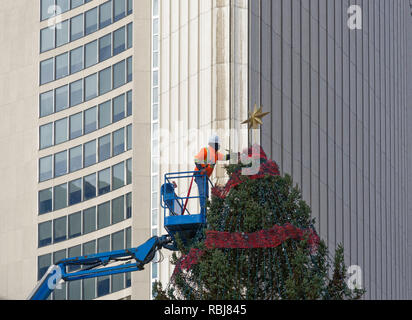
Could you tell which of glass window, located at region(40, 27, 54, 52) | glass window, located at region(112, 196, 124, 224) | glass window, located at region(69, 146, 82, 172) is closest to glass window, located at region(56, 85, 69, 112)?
glass window, located at region(69, 146, 82, 172)

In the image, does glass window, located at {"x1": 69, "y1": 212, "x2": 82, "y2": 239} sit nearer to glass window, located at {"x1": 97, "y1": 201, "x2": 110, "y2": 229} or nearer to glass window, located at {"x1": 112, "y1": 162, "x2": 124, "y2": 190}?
glass window, located at {"x1": 97, "y1": 201, "x2": 110, "y2": 229}

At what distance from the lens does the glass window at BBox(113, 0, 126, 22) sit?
6322 centimetres

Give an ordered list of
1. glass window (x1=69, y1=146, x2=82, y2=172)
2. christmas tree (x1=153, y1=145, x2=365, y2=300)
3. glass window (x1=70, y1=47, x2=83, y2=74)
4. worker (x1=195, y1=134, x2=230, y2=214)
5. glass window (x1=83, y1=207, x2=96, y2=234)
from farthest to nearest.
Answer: glass window (x1=70, y1=47, x2=83, y2=74) → glass window (x1=69, y1=146, x2=82, y2=172) → glass window (x1=83, y1=207, x2=96, y2=234) → worker (x1=195, y1=134, x2=230, y2=214) → christmas tree (x1=153, y1=145, x2=365, y2=300)

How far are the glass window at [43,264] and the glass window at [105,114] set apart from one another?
8.27 metres

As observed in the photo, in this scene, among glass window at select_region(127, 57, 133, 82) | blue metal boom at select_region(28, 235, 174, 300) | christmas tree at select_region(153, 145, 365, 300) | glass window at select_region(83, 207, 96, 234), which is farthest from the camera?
glass window at select_region(83, 207, 96, 234)

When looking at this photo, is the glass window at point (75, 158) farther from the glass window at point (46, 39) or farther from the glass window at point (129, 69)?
the glass window at point (46, 39)

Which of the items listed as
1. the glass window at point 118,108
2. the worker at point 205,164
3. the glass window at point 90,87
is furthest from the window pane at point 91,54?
the worker at point 205,164

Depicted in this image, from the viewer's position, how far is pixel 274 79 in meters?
50.9

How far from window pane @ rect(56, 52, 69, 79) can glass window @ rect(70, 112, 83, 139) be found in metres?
3.05

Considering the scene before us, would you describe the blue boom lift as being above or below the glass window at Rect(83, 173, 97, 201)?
below

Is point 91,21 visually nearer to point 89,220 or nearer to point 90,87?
point 90,87

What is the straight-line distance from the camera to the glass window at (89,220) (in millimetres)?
61688
